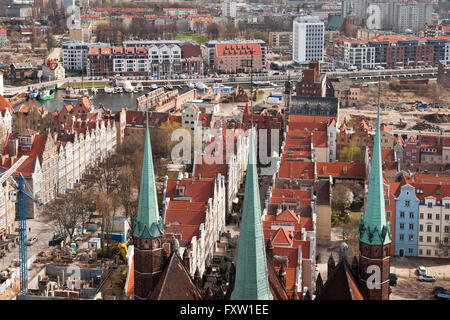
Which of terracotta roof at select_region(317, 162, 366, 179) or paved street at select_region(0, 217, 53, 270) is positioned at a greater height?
terracotta roof at select_region(317, 162, 366, 179)

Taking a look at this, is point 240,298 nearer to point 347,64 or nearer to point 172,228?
point 172,228

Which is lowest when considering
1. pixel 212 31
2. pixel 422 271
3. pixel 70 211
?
pixel 422 271

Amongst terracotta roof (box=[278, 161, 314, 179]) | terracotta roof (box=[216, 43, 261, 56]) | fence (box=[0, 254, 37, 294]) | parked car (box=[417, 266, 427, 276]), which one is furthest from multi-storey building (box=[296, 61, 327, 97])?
fence (box=[0, 254, 37, 294])

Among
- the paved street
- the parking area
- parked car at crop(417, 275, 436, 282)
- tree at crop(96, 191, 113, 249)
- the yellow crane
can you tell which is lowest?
the parking area

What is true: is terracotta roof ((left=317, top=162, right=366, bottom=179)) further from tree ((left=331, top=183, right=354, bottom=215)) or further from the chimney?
the chimney

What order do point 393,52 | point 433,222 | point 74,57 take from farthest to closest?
point 393,52 < point 74,57 < point 433,222

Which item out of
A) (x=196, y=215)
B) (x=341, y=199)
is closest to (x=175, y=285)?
(x=196, y=215)

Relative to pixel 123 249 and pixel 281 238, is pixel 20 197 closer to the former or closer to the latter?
pixel 123 249
